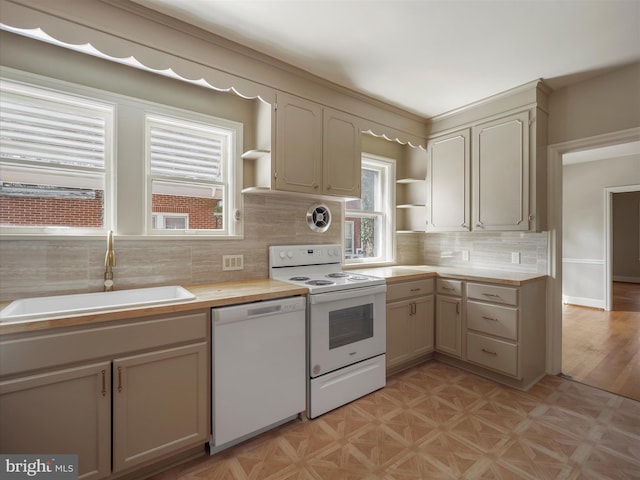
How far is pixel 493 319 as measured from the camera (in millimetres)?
2609

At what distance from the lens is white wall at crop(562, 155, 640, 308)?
4.96 metres

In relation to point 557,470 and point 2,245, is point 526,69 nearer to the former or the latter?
point 557,470

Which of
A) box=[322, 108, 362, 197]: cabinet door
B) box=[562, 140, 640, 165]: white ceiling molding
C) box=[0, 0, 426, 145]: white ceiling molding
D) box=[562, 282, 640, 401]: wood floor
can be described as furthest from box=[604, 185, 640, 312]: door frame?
box=[0, 0, 426, 145]: white ceiling molding

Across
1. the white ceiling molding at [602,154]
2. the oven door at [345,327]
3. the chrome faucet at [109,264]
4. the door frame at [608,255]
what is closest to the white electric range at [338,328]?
the oven door at [345,327]

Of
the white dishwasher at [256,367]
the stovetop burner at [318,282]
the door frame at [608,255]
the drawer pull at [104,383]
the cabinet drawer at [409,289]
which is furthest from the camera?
the door frame at [608,255]

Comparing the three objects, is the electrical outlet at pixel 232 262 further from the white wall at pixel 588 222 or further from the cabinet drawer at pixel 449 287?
the white wall at pixel 588 222

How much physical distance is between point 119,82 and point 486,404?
3380mm

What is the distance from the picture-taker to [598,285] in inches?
197

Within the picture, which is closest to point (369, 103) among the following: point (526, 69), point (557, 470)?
point (526, 69)

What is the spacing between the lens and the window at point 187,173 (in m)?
2.21

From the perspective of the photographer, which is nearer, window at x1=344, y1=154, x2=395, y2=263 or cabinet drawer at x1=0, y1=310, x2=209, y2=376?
cabinet drawer at x1=0, y1=310, x2=209, y2=376

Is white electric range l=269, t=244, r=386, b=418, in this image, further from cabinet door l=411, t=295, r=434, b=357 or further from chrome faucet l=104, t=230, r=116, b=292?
chrome faucet l=104, t=230, r=116, b=292

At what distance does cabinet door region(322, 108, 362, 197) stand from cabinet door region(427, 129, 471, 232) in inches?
41.6

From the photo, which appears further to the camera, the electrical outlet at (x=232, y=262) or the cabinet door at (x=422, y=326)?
the cabinet door at (x=422, y=326)
